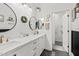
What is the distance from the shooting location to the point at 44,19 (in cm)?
504

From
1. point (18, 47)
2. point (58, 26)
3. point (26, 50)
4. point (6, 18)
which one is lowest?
point (26, 50)

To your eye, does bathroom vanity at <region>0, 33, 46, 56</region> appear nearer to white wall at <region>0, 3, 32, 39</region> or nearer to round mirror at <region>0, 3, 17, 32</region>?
white wall at <region>0, 3, 32, 39</region>

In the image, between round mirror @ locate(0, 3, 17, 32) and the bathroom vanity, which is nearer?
the bathroom vanity

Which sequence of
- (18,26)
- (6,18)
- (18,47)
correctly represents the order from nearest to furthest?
(18,47) < (6,18) < (18,26)

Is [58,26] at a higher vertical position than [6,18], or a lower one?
lower

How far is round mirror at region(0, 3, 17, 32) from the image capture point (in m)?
2.14

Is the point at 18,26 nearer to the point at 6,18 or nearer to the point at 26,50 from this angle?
the point at 6,18

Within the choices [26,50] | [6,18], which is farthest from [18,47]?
[6,18]

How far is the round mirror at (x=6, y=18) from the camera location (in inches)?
84.2

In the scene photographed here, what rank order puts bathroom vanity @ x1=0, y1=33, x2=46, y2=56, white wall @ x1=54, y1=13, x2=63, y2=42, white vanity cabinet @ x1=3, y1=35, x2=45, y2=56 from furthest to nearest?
1. white wall @ x1=54, y1=13, x2=63, y2=42
2. white vanity cabinet @ x1=3, y1=35, x2=45, y2=56
3. bathroom vanity @ x1=0, y1=33, x2=46, y2=56

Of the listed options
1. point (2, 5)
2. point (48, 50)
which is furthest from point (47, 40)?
point (2, 5)

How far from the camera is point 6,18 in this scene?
7.46 feet

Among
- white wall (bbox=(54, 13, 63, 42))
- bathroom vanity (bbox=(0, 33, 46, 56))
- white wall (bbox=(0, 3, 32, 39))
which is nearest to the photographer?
bathroom vanity (bbox=(0, 33, 46, 56))

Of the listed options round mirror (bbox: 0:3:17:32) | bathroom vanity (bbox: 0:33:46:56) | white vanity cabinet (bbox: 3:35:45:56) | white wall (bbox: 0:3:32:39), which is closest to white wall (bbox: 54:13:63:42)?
white wall (bbox: 0:3:32:39)
